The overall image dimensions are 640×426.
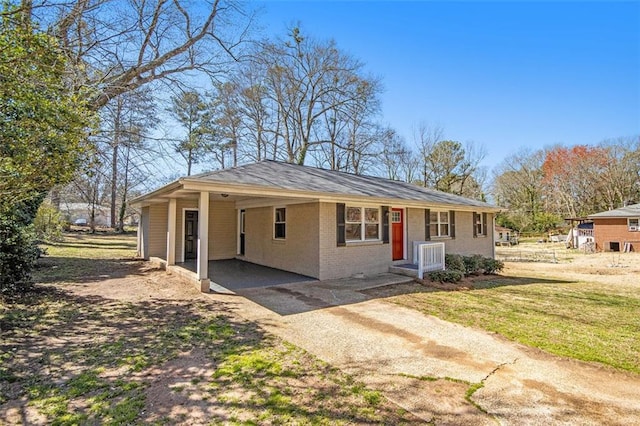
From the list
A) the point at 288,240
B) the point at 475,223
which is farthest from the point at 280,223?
the point at 475,223

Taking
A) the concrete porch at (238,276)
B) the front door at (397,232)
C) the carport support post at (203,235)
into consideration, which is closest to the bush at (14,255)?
the concrete porch at (238,276)

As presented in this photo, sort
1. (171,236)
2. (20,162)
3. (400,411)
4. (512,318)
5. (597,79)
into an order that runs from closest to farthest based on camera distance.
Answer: (400,411), (20,162), (512,318), (171,236), (597,79)

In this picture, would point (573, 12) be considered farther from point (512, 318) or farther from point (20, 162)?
point (20, 162)

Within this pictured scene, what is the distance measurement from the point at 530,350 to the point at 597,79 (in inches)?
640

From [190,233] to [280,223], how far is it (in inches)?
180

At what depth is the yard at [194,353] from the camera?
2904mm

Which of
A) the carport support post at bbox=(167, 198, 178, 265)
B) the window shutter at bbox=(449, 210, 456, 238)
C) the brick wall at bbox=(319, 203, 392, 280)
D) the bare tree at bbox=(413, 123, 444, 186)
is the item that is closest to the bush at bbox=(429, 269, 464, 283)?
the brick wall at bbox=(319, 203, 392, 280)

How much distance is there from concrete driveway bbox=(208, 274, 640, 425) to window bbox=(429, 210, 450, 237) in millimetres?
7427

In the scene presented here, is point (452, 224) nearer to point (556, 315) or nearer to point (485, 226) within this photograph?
point (485, 226)

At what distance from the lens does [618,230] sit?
23.9 m

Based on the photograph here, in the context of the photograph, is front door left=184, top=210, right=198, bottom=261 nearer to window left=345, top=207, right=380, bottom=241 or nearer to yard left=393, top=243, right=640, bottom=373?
window left=345, top=207, right=380, bottom=241

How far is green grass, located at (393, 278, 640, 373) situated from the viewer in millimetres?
4531

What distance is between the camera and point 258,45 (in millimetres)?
12758

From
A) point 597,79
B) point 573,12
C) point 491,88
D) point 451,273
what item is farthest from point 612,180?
point 451,273
